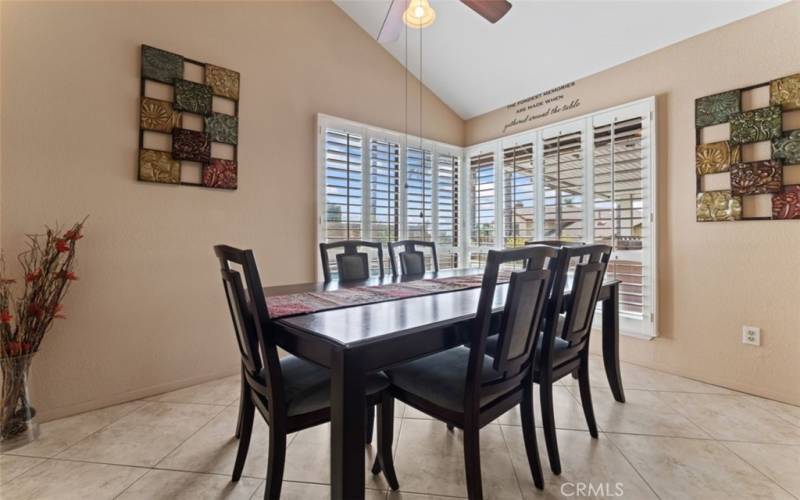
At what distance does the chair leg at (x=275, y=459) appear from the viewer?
4.41 ft

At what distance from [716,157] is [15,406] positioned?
14.9 ft

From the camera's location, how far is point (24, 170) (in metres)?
1.99

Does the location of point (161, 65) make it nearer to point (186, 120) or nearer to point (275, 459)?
point (186, 120)

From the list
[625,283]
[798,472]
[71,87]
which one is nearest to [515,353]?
[798,472]

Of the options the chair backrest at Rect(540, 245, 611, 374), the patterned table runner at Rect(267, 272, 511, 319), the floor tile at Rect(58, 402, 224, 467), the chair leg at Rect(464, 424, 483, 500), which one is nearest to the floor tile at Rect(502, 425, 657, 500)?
the chair leg at Rect(464, 424, 483, 500)

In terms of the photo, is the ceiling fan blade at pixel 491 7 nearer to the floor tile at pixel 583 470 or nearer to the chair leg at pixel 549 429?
the chair leg at pixel 549 429

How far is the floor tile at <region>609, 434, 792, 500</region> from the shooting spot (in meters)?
1.52

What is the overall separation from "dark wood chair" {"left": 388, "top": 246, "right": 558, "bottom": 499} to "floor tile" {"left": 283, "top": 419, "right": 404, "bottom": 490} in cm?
40

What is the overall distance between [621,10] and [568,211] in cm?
157

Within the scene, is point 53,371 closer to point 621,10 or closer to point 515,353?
point 515,353

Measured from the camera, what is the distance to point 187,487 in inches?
61.1

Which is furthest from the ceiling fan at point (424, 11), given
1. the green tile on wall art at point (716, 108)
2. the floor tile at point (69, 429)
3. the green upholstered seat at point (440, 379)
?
the floor tile at point (69, 429)

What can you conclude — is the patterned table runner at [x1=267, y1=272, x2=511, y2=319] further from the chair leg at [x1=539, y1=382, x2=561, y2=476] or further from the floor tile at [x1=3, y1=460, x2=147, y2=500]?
the floor tile at [x1=3, y1=460, x2=147, y2=500]

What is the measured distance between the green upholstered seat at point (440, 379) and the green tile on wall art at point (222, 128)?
2.16 metres
